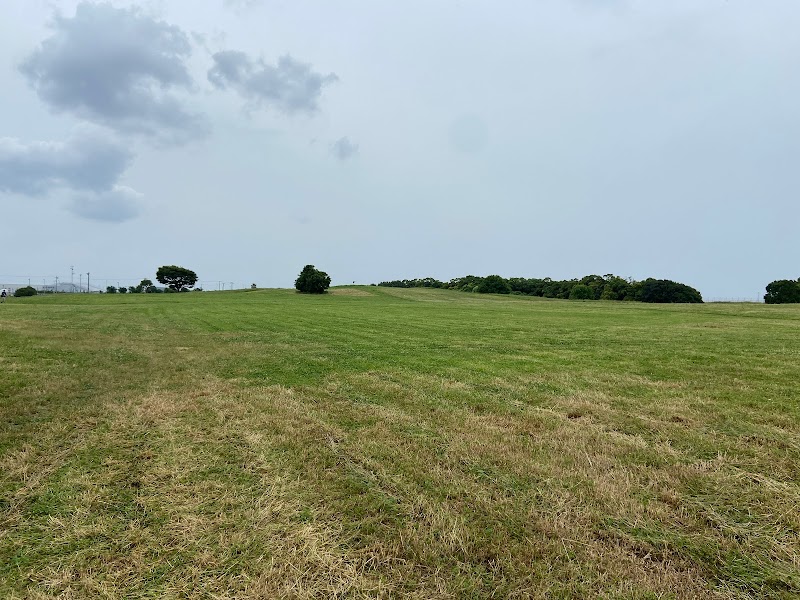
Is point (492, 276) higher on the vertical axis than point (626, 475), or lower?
higher

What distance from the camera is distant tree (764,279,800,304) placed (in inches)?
3091

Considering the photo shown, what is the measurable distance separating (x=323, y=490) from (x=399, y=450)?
1.31 metres

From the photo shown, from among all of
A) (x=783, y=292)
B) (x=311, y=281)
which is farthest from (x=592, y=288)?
(x=311, y=281)

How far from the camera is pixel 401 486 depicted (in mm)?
4332

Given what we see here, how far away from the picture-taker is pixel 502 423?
20.8 feet

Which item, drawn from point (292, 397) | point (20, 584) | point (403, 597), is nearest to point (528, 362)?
point (292, 397)

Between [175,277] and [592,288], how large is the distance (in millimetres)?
122909

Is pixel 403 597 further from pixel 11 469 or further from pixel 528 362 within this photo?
pixel 528 362

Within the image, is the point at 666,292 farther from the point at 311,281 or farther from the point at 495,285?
the point at 311,281

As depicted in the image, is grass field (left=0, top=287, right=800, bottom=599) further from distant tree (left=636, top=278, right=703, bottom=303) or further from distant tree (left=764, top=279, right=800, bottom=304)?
distant tree (left=636, top=278, right=703, bottom=303)

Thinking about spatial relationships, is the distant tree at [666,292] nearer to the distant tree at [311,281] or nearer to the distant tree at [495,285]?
the distant tree at [495,285]

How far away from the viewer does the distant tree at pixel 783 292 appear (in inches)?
3091

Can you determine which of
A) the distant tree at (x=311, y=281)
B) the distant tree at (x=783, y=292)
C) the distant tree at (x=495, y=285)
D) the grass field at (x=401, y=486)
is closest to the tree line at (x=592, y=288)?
the distant tree at (x=495, y=285)

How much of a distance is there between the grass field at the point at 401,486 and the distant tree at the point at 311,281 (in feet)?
244
